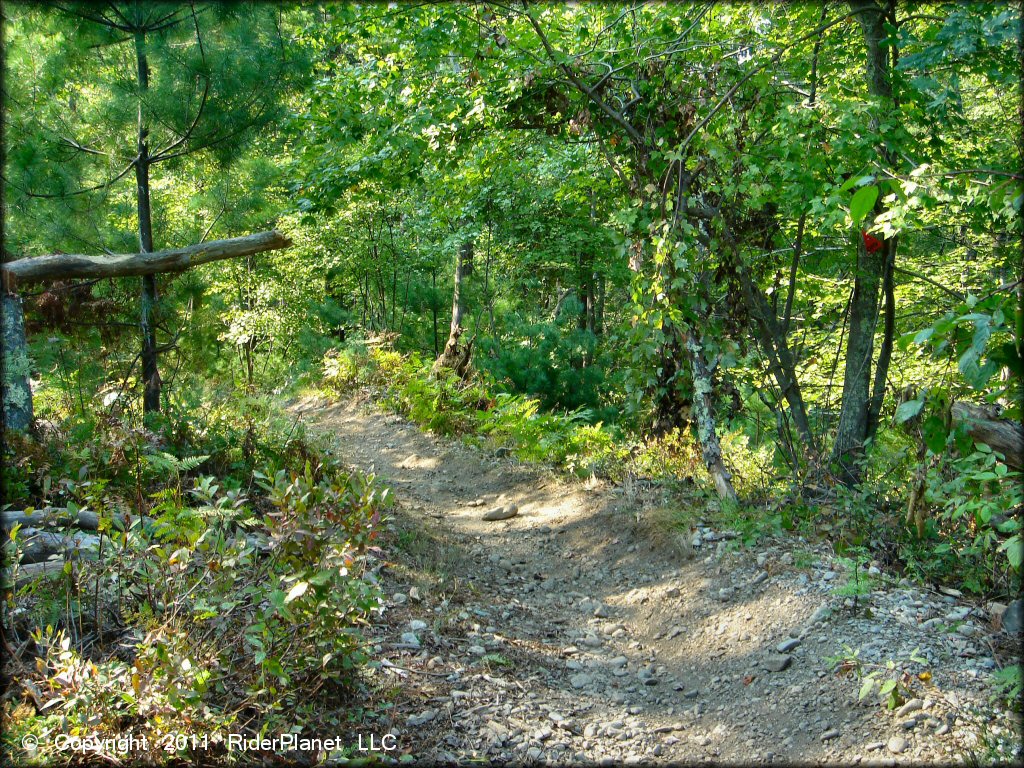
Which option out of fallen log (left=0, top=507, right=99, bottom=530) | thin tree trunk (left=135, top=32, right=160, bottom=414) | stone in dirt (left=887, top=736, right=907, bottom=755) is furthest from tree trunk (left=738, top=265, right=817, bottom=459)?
thin tree trunk (left=135, top=32, right=160, bottom=414)

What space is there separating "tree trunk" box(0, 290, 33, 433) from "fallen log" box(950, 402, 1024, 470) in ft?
20.2

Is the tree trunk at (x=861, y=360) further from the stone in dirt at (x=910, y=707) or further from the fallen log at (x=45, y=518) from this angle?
the fallen log at (x=45, y=518)

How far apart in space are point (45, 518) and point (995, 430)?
4410mm

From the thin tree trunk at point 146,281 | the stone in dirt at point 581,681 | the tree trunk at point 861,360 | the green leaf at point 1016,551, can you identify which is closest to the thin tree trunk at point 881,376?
the tree trunk at point 861,360

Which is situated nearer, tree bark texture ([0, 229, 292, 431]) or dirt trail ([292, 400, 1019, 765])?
dirt trail ([292, 400, 1019, 765])

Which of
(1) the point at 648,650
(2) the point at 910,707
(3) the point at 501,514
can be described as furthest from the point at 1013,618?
(3) the point at 501,514

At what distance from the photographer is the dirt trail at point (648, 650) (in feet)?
11.1

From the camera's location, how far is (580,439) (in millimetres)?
8242

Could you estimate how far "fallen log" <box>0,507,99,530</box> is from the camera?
3475 mm

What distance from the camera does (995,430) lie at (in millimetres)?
2965

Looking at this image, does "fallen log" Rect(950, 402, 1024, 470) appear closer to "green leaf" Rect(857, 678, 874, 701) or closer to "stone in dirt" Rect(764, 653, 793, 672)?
"green leaf" Rect(857, 678, 874, 701)

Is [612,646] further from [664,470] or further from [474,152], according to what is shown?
[474,152]

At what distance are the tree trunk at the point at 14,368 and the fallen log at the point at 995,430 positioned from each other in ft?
20.2

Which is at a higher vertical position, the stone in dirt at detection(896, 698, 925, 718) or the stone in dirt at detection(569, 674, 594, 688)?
the stone in dirt at detection(896, 698, 925, 718)
